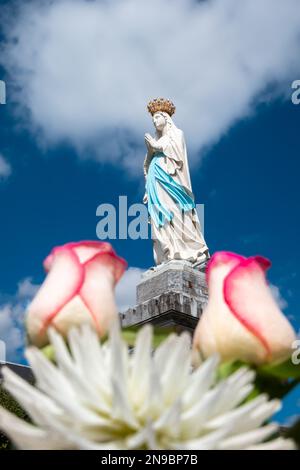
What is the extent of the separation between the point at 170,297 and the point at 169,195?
68.9 inches

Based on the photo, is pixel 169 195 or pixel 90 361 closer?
pixel 90 361

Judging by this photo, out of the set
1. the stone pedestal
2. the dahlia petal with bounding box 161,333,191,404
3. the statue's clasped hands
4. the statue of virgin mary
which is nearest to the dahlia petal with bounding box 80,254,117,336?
the dahlia petal with bounding box 161,333,191,404

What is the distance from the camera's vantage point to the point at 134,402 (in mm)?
674

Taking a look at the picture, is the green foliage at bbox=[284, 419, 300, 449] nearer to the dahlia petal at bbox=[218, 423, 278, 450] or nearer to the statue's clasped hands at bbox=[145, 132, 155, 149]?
the dahlia petal at bbox=[218, 423, 278, 450]

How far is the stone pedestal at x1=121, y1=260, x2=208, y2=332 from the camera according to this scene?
6738 mm

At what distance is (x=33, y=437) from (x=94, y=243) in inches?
15.7

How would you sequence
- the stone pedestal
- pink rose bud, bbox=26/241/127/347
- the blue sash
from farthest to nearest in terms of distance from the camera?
the blue sash → the stone pedestal → pink rose bud, bbox=26/241/127/347

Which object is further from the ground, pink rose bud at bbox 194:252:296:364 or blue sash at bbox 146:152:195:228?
blue sash at bbox 146:152:195:228

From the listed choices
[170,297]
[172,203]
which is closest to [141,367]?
[170,297]

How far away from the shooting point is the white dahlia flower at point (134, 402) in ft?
2.06

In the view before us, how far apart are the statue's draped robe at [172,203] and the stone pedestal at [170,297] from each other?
303mm

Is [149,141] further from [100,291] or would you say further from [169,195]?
[100,291]

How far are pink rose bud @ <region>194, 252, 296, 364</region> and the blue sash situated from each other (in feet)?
22.8

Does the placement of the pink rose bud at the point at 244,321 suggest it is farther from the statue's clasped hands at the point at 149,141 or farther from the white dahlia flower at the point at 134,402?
the statue's clasped hands at the point at 149,141
